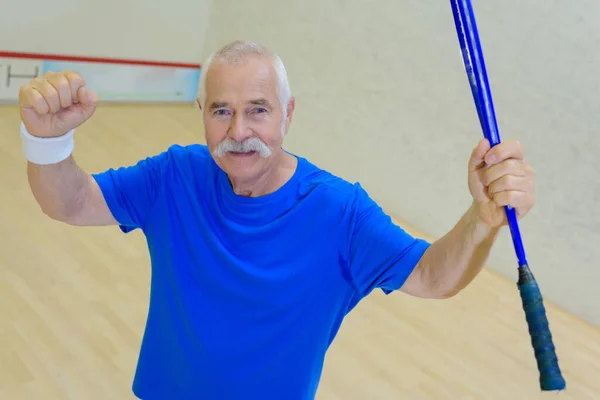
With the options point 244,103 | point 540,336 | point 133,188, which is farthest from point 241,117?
point 540,336

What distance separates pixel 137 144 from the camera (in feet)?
16.2

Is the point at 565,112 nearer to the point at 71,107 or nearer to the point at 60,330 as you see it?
the point at 60,330

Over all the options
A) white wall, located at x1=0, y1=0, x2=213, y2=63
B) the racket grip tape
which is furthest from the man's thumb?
white wall, located at x1=0, y1=0, x2=213, y2=63

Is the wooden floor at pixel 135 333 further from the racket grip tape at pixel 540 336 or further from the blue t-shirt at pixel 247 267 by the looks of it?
the racket grip tape at pixel 540 336

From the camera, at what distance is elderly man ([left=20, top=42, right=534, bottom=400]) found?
4.69 ft

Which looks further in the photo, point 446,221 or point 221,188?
point 446,221

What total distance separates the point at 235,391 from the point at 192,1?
188 inches

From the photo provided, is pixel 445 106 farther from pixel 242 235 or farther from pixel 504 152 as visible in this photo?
pixel 504 152

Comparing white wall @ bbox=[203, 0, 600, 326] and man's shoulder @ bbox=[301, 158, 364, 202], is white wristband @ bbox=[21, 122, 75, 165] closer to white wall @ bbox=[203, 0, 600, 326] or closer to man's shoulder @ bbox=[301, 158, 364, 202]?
man's shoulder @ bbox=[301, 158, 364, 202]

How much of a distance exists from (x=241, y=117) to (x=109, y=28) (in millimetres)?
4369

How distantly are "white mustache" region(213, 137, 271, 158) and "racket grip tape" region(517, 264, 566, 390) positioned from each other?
1.89 ft

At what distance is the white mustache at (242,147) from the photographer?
1459 millimetres

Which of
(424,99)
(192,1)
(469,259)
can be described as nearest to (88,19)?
(192,1)

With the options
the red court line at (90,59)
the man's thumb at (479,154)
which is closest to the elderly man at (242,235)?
the man's thumb at (479,154)
